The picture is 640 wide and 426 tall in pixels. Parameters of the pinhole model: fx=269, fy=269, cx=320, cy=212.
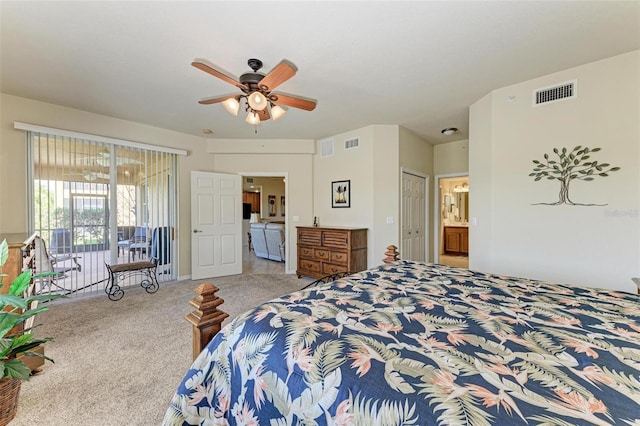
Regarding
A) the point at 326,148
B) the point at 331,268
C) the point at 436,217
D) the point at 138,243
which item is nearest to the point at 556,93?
the point at 436,217

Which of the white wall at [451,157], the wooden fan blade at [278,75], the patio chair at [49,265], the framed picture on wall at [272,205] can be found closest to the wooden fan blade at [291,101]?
the wooden fan blade at [278,75]

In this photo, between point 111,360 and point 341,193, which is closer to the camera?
point 111,360

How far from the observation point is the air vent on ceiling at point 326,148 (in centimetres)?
516

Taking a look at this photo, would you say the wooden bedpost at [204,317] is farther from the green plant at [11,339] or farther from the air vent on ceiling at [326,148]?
the air vent on ceiling at [326,148]

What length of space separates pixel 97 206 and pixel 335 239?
3653mm

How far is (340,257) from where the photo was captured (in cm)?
434

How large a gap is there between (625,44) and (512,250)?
2.09 metres

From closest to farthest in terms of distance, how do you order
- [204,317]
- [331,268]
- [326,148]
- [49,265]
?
[204,317]
[49,265]
[331,268]
[326,148]

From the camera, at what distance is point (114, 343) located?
2.46 m

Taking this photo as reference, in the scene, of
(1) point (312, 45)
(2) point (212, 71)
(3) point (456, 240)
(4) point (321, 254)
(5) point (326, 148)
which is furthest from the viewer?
(3) point (456, 240)

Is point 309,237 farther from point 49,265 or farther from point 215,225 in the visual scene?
point 49,265

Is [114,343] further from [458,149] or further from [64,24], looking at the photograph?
[458,149]

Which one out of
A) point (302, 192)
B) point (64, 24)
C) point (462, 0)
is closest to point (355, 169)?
point (302, 192)

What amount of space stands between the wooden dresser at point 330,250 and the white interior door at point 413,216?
79 centimetres
